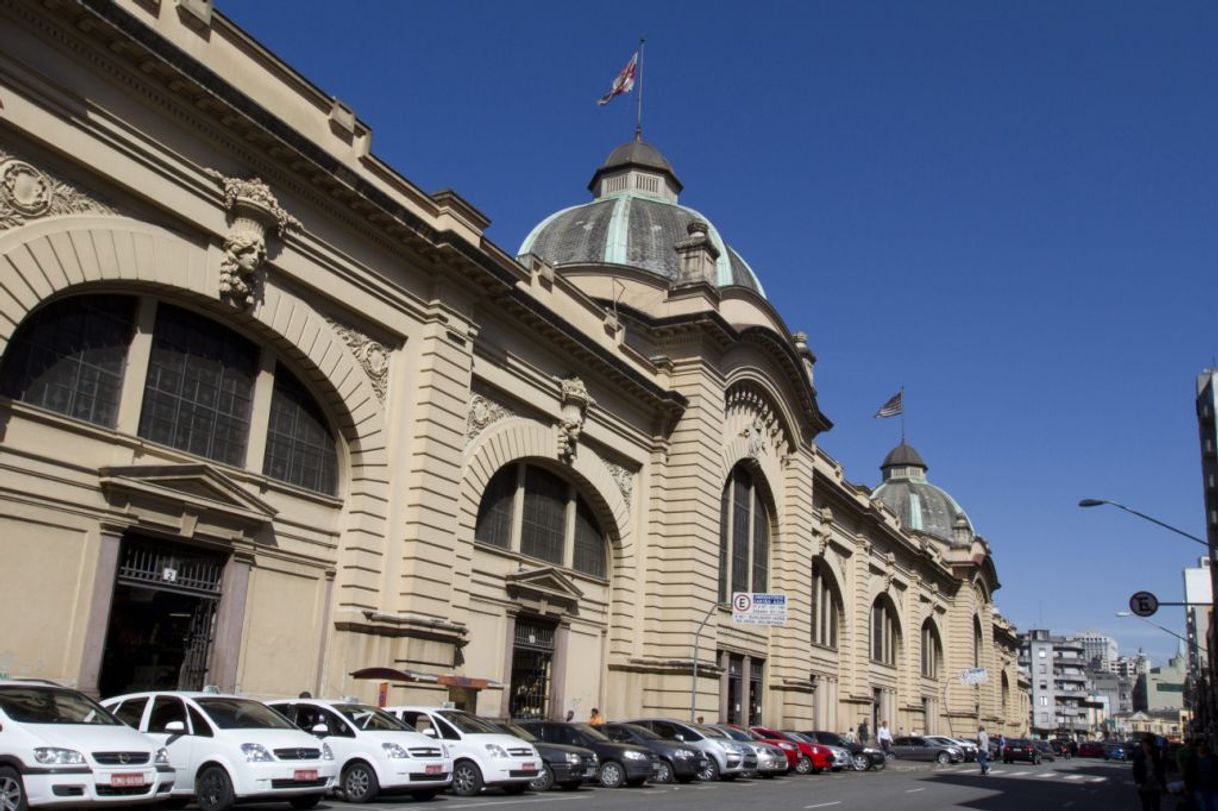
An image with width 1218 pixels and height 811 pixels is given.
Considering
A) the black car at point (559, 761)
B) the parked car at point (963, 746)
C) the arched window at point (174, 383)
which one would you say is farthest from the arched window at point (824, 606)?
the arched window at point (174, 383)

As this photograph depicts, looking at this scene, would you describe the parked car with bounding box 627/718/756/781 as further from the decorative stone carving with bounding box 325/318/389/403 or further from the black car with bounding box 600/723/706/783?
the decorative stone carving with bounding box 325/318/389/403

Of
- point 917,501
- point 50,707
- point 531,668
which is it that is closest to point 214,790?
point 50,707

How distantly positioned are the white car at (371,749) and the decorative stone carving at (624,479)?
56.6 ft

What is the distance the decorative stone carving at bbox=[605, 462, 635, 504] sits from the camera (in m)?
35.3

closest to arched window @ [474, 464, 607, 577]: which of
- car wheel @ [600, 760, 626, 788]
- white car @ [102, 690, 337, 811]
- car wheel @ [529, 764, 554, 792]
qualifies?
car wheel @ [600, 760, 626, 788]

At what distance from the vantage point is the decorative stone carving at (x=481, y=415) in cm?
2823

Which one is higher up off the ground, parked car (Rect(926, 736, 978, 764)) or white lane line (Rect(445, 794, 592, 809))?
parked car (Rect(926, 736, 978, 764))

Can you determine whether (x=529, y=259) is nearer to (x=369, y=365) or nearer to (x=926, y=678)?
(x=369, y=365)

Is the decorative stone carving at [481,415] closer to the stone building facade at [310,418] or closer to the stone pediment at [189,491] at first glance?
the stone building facade at [310,418]

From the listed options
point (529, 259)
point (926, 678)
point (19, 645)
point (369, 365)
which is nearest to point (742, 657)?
point (529, 259)

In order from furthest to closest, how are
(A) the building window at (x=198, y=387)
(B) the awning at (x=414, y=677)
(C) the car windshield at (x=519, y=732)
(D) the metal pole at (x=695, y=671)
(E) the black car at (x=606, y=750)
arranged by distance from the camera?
(D) the metal pole at (x=695, y=671), (E) the black car at (x=606, y=750), (B) the awning at (x=414, y=677), (C) the car windshield at (x=519, y=732), (A) the building window at (x=198, y=387)

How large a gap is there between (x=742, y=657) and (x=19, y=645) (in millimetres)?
28051

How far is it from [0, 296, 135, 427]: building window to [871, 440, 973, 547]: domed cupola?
73.5 meters

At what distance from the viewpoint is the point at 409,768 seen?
57.8ft
